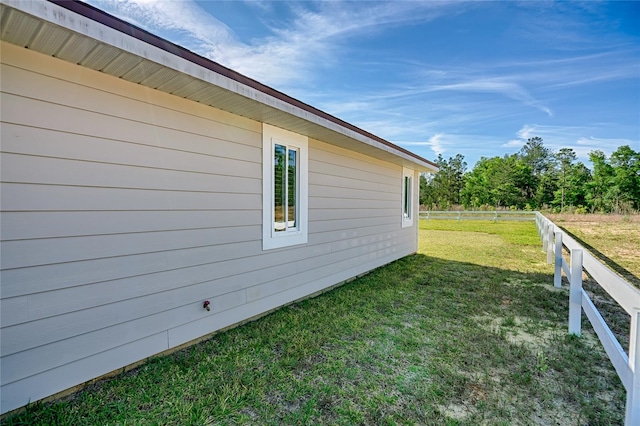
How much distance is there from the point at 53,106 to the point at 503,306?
17.7 feet

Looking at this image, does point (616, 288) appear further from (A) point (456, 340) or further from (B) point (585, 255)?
(A) point (456, 340)

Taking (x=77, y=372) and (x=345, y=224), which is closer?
(x=77, y=372)

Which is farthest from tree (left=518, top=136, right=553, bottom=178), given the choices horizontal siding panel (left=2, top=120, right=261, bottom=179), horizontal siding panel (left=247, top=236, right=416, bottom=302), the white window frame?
horizontal siding panel (left=2, top=120, right=261, bottom=179)

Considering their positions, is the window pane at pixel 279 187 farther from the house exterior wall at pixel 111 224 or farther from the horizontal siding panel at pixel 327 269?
the horizontal siding panel at pixel 327 269

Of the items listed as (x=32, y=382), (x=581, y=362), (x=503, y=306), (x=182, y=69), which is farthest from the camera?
(x=503, y=306)

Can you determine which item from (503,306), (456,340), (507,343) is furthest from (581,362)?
(503,306)

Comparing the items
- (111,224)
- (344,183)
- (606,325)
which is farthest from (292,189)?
(606,325)

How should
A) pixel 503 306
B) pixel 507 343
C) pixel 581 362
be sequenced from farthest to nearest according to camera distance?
1. pixel 503 306
2. pixel 507 343
3. pixel 581 362

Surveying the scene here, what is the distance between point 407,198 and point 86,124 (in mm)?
7720

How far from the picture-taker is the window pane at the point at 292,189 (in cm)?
425

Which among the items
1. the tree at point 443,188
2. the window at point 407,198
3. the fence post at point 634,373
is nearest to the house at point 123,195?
the fence post at point 634,373

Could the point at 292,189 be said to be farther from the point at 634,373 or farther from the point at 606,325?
the point at 634,373

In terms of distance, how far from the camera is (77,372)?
217 cm

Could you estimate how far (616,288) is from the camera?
208cm
